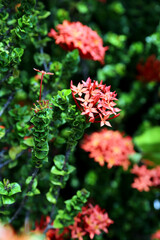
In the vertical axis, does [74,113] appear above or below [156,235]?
above

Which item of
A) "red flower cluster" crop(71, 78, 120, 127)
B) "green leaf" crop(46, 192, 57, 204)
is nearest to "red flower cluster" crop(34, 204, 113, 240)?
"green leaf" crop(46, 192, 57, 204)

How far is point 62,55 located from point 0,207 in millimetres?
561

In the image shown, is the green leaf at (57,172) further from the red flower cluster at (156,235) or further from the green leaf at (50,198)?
the red flower cluster at (156,235)

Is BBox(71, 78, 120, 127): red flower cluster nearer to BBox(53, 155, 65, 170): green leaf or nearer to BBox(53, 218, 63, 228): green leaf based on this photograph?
BBox(53, 155, 65, 170): green leaf

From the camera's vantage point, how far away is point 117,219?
125cm

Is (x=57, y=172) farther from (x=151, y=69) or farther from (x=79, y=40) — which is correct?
(x=151, y=69)

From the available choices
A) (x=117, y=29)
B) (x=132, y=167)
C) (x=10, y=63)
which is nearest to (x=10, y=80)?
(x=10, y=63)

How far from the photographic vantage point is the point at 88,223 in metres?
0.81

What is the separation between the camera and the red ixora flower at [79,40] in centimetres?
87

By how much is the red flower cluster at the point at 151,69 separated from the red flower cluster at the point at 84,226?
0.76m

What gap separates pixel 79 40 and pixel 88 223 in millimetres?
569

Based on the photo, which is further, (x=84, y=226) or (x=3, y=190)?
(x=84, y=226)

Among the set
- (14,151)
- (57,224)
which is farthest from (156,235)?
(14,151)

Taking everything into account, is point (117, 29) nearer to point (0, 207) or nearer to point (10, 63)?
point (10, 63)
